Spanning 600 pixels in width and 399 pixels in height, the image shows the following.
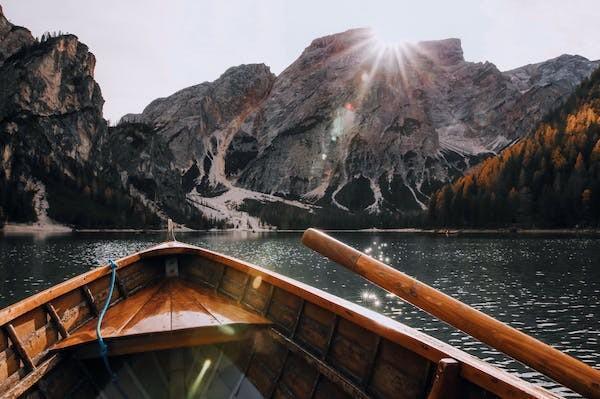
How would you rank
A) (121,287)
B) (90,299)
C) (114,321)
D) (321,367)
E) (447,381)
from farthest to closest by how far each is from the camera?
(121,287) < (90,299) < (114,321) < (321,367) < (447,381)

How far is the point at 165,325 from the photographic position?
8.88 meters

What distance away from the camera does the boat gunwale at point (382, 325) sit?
4430mm

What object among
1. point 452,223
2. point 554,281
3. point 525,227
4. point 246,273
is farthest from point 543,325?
point 452,223

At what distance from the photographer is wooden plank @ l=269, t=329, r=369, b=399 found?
6.78 meters

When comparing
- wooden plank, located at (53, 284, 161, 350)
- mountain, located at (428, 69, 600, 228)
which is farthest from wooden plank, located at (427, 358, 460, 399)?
mountain, located at (428, 69, 600, 228)

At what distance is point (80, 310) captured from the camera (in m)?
9.69

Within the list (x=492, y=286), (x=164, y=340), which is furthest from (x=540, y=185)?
(x=164, y=340)

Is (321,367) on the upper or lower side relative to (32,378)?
upper

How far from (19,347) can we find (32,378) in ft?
2.03

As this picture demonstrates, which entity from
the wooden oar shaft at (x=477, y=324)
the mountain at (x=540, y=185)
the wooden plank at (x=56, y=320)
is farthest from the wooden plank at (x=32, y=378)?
the mountain at (x=540, y=185)

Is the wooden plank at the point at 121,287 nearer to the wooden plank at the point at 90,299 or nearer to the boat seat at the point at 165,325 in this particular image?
the boat seat at the point at 165,325

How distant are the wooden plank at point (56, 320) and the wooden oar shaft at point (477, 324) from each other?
239 inches

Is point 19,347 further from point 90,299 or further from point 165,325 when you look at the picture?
point 90,299

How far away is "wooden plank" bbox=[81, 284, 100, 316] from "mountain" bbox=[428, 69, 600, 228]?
540 feet
